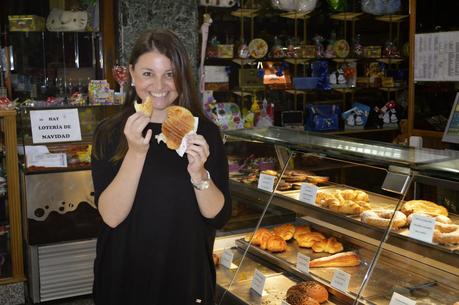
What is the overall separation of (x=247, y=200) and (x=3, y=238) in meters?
2.00

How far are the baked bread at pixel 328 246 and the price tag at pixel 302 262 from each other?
11 cm

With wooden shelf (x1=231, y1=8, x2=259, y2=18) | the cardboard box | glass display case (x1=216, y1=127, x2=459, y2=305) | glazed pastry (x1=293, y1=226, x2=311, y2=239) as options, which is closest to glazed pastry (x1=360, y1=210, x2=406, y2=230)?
glass display case (x1=216, y1=127, x2=459, y2=305)

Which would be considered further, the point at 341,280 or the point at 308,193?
the point at 308,193

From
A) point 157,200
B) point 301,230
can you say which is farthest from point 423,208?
point 157,200

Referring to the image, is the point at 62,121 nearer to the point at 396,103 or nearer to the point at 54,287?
the point at 54,287

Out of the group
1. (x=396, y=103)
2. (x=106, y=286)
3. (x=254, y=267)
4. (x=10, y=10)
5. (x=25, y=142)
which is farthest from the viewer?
(x=396, y=103)

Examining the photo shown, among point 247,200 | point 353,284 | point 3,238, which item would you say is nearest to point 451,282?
point 353,284

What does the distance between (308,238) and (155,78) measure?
1.38m

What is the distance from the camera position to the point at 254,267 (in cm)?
302

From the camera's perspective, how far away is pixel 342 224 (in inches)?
102

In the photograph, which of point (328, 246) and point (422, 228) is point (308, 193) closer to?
point (328, 246)

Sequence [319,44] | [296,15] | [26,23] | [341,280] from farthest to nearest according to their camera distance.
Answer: [319,44]
[296,15]
[26,23]
[341,280]

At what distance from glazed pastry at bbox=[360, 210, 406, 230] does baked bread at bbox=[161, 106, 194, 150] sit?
0.92 metres

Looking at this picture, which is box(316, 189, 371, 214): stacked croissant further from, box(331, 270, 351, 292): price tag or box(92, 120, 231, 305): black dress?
box(92, 120, 231, 305): black dress
